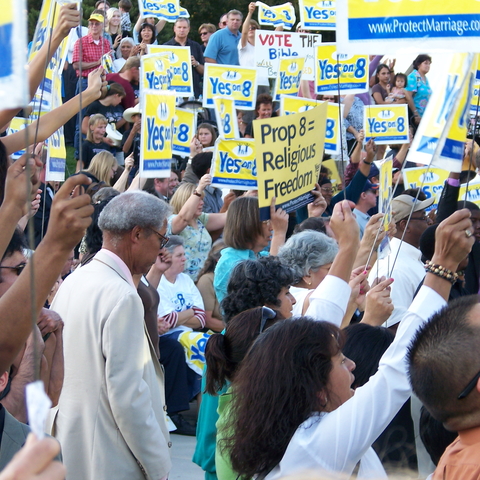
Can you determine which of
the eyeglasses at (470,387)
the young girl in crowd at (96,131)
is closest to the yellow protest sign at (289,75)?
the young girl in crowd at (96,131)

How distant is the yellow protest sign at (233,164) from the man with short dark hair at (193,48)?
6144 mm

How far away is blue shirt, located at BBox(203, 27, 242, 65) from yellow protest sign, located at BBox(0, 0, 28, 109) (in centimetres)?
1243

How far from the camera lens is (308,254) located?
4.56 meters

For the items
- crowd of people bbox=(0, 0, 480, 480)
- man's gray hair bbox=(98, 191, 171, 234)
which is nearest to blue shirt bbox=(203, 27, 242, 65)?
crowd of people bbox=(0, 0, 480, 480)

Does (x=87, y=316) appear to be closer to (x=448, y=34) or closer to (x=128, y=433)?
(x=128, y=433)

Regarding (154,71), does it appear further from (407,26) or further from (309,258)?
(407,26)

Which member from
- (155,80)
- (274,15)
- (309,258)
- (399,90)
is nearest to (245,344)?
(309,258)

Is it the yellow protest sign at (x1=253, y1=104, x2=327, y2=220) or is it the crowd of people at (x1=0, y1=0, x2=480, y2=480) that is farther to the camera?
the yellow protest sign at (x1=253, y1=104, x2=327, y2=220)

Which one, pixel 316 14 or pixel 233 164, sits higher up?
pixel 316 14

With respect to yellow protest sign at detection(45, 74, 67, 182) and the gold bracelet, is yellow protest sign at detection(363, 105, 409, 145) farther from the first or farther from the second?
the gold bracelet

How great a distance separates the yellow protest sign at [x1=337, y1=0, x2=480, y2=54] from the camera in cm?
315

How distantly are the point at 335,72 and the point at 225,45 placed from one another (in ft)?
14.7

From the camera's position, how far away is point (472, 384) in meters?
1.93

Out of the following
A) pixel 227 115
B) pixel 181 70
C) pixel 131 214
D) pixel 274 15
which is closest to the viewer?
pixel 131 214
